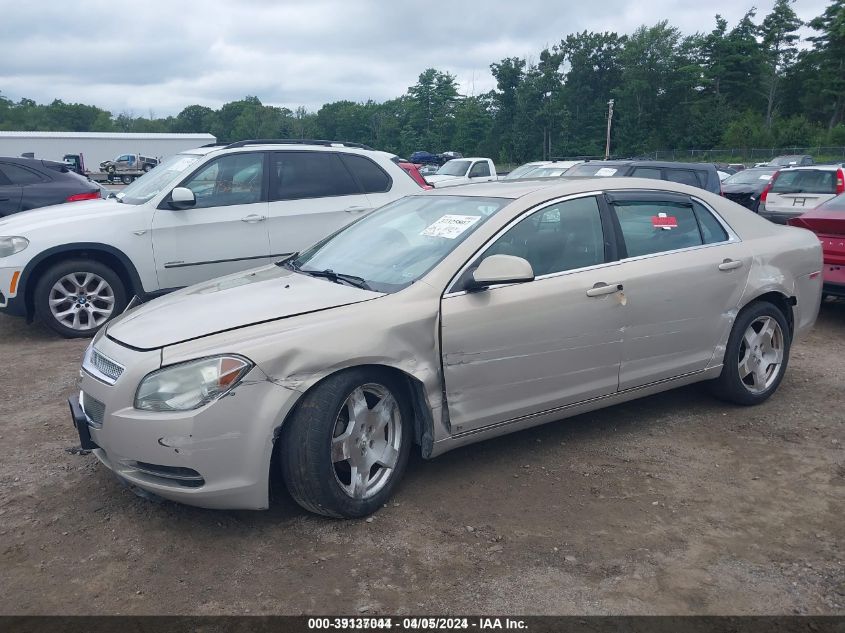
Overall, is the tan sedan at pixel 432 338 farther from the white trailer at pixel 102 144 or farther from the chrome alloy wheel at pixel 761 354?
the white trailer at pixel 102 144

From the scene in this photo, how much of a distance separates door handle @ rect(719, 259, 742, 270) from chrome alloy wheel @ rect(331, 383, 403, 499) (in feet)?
7.99

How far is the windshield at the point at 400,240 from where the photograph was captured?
3.82 meters

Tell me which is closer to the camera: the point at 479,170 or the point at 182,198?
the point at 182,198

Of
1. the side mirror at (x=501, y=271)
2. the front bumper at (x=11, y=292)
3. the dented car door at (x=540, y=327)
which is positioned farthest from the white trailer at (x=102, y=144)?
the side mirror at (x=501, y=271)

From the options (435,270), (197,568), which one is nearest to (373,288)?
(435,270)

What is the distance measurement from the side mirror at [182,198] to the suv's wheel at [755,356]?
4.83 m

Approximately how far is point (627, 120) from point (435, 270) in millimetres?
69919

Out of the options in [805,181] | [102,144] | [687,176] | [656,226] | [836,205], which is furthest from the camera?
[102,144]

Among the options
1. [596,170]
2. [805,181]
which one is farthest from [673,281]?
[805,181]

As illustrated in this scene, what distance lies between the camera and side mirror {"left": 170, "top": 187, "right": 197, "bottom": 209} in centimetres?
669

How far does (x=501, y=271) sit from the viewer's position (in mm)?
3549

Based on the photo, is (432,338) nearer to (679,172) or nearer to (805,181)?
(679,172)

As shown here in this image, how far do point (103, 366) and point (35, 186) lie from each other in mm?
6996

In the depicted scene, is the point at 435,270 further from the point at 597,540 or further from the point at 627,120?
the point at 627,120
